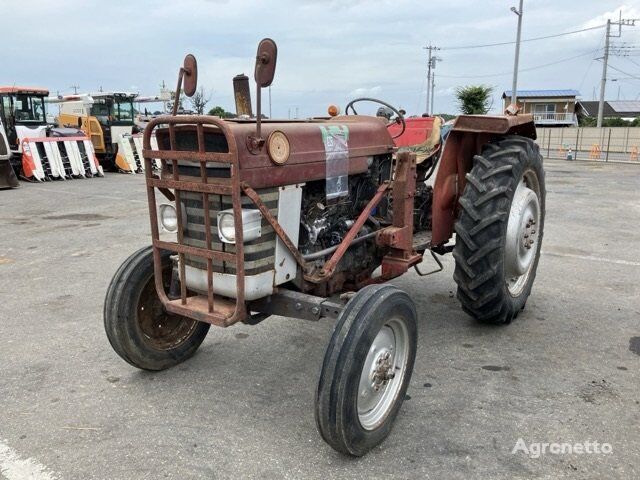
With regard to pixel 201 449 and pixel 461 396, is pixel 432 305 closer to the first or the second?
pixel 461 396

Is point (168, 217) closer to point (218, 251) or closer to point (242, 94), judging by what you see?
point (218, 251)

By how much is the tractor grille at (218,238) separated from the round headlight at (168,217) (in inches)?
3.0

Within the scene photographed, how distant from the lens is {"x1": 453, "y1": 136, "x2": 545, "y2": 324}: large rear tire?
3699 mm

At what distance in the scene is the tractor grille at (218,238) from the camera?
272 cm

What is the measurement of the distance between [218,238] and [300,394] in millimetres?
1098

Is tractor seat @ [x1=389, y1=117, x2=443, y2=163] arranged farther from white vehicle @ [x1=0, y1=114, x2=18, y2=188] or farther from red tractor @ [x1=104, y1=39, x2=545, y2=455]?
white vehicle @ [x1=0, y1=114, x2=18, y2=188]

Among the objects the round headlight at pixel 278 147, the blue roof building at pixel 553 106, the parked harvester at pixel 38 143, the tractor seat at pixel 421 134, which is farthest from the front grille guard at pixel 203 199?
the blue roof building at pixel 553 106

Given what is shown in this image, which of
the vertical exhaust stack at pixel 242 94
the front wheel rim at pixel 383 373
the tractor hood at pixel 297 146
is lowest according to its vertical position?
the front wheel rim at pixel 383 373

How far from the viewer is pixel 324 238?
3.27 m

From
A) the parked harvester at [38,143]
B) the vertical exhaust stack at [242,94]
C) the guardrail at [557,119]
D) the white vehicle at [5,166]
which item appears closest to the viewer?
the vertical exhaust stack at [242,94]

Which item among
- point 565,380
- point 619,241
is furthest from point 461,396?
point 619,241

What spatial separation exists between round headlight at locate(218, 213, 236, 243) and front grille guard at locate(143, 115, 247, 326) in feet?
0.23

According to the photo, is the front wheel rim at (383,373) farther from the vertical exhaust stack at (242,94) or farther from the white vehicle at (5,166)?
the white vehicle at (5,166)

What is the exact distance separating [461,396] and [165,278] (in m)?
1.92
